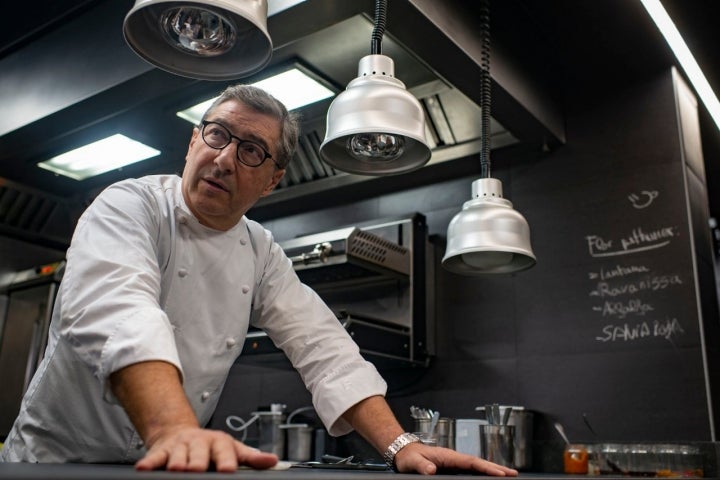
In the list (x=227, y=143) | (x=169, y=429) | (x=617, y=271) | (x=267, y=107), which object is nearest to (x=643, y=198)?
(x=617, y=271)

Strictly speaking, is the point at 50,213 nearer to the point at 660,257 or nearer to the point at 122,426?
the point at 122,426

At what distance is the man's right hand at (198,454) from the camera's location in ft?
2.47

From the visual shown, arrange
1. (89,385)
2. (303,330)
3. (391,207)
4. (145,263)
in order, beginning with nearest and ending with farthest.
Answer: (145,263) < (89,385) < (303,330) < (391,207)

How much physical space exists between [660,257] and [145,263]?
82.6 inches

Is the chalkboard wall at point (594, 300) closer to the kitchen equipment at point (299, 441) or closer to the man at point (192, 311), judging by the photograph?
the kitchen equipment at point (299, 441)

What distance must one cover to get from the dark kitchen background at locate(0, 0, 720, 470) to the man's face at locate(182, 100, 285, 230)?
0.64 metres

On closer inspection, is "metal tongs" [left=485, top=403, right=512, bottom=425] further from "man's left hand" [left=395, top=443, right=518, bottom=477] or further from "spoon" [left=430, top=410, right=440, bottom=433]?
"man's left hand" [left=395, top=443, right=518, bottom=477]

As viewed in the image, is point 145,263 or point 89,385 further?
point 89,385

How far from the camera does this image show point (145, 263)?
125 cm

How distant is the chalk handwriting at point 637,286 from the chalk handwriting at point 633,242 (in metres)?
0.12

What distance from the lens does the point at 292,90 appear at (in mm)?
2764

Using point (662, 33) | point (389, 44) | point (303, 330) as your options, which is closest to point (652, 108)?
point (662, 33)

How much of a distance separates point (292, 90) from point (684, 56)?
1577mm

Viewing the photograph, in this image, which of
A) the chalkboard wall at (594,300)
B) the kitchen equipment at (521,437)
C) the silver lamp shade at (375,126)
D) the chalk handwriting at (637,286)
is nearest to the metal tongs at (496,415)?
the kitchen equipment at (521,437)
